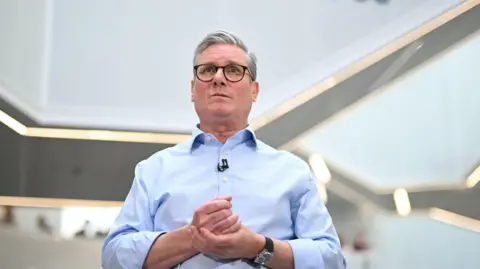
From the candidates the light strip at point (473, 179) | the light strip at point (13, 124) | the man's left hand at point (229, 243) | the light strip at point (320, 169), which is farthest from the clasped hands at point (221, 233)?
the light strip at point (473, 179)

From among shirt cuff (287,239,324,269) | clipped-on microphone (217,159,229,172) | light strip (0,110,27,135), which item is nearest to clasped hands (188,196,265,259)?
shirt cuff (287,239,324,269)

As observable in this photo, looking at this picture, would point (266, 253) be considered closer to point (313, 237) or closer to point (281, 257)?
point (281, 257)

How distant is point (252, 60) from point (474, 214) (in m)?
1.30

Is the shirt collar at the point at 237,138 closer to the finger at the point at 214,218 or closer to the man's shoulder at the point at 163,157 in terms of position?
the man's shoulder at the point at 163,157

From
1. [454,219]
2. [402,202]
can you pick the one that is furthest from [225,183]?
[454,219]

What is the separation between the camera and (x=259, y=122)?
2.14m

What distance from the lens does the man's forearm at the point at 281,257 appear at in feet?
4.13

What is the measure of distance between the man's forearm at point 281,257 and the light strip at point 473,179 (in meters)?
1.27

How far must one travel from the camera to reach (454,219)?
2.17 meters

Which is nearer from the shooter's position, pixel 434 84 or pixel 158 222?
pixel 158 222

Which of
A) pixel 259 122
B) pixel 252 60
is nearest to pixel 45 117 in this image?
pixel 259 122

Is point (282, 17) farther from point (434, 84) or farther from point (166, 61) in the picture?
point (434, 84)

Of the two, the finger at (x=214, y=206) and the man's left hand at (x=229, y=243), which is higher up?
the finger at (x=214, y=206)

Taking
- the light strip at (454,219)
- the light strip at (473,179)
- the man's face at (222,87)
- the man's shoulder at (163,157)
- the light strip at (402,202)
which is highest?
the man's face at (222,87)
